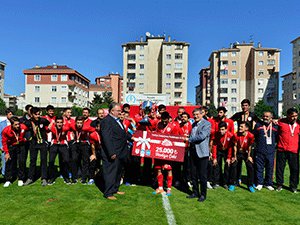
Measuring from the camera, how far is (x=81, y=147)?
8180mm

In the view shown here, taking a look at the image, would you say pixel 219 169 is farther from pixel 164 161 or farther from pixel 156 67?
pixel 156 67

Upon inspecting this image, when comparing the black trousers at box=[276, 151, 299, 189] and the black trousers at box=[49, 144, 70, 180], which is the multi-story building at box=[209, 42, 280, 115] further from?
the black trousers at box=[49, 144, 70, 180]

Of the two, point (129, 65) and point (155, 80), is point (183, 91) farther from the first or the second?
point (129, 65)

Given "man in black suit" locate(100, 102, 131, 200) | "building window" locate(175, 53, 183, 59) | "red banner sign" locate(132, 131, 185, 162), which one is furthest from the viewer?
"building window" locate(175, 53, 183, 59)

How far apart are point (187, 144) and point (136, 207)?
85.4 inches

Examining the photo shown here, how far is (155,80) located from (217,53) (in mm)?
18270

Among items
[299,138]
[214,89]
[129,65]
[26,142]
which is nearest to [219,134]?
[299,138]

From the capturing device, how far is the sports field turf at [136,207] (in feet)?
17.5

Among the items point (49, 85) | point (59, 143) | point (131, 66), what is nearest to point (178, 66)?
point (131, 66)

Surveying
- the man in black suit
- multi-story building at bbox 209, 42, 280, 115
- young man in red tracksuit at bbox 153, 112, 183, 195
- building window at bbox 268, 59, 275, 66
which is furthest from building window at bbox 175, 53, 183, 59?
the man in black suit

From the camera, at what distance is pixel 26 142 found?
8.00 m

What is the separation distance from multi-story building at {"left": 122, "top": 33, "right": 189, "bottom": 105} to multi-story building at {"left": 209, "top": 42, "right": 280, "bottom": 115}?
11.8m

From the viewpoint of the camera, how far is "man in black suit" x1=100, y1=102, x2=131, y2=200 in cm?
669

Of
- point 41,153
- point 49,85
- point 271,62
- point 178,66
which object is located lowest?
point 41,153
